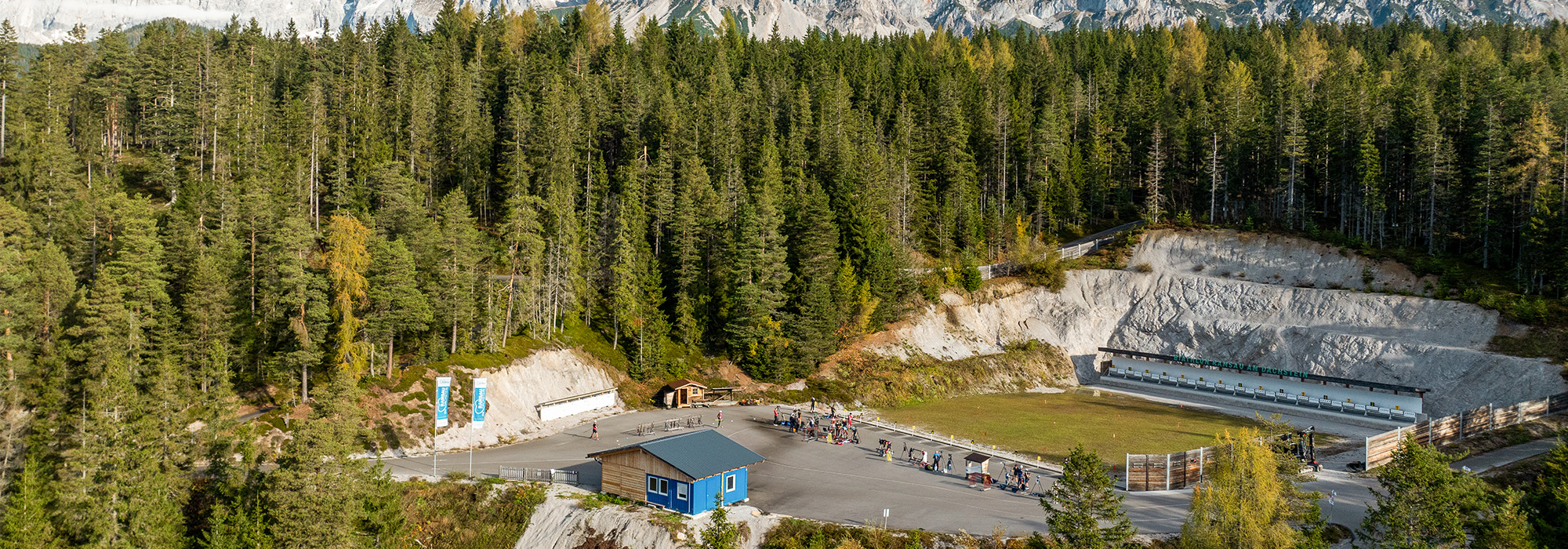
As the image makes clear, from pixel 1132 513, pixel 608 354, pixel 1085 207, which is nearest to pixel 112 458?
pixel 608 354

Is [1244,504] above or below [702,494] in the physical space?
above

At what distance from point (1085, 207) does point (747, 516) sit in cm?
7410

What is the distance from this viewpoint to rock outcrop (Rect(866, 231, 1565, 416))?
62.2 metres

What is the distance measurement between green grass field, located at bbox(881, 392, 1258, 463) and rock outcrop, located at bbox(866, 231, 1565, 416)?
31.5 feet

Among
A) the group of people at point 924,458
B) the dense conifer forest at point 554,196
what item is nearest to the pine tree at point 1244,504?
the group of people at point 924,458

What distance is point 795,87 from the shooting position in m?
105

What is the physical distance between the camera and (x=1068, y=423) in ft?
188

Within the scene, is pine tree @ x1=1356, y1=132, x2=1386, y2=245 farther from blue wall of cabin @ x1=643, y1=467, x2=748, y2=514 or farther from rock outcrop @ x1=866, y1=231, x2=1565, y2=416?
blue wall of cabin @ x1=643, y1=467, x2=748, y2=514

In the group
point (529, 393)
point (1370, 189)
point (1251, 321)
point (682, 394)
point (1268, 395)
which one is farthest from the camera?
point (1370, 189)

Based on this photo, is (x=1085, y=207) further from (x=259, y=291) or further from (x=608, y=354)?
(x=259, y=291)

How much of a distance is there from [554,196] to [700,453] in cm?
3290

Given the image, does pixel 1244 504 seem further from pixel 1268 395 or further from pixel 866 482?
pixel 1268 395

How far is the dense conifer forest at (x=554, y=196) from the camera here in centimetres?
3903

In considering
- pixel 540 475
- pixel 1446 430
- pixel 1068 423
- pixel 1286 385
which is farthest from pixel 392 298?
pixel 1286 385
